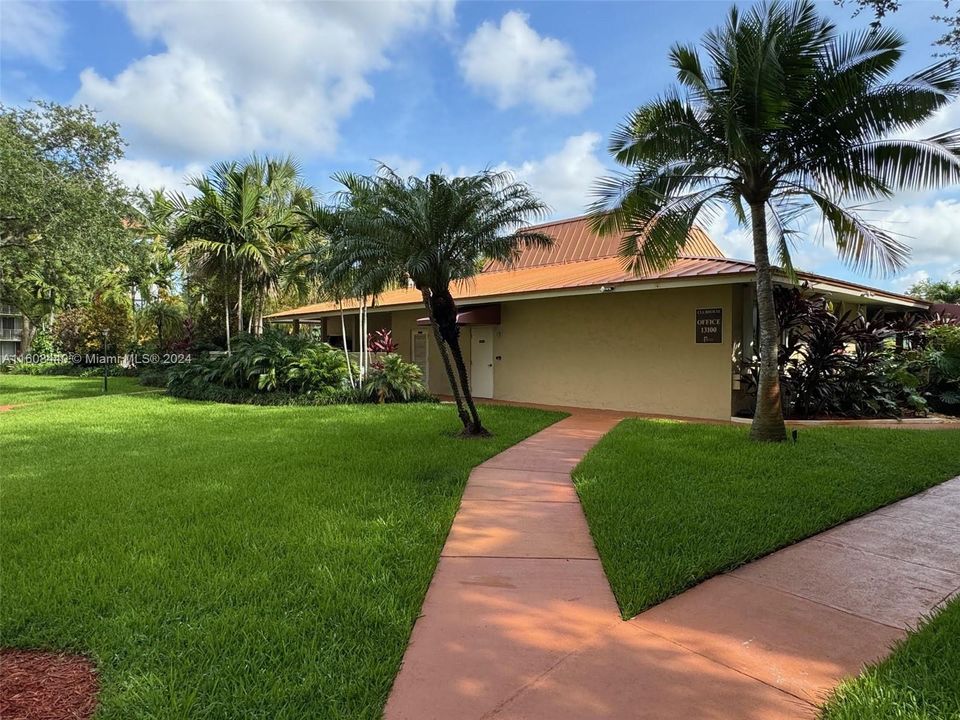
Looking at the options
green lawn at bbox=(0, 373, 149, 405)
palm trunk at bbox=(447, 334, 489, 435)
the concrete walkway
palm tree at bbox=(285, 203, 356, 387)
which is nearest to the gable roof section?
palm trunk at bbox=(447, 334, 489, 435)

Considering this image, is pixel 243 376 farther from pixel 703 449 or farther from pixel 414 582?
pixel 414 582

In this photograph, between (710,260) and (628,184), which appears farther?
(710,260)

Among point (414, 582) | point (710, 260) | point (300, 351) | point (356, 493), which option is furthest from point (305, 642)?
point (300, 351)

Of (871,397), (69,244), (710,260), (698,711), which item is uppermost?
(69,244)

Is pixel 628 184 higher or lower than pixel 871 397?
higher

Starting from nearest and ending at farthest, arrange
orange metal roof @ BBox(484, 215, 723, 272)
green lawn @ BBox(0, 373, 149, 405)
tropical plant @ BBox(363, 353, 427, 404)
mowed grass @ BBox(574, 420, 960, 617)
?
mowed grass @ BBox(574, 420, 960, 617), tropical plant @ BBox(363, 353, 427, 404), green lawn @ BBox(0, 373, 149, 405), orange metal roof @ BBox(484, 215, 723, 272)

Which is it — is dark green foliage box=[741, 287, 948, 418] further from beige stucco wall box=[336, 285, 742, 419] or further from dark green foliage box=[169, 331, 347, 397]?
dark green foliage box=[169, 331, 347, 397]

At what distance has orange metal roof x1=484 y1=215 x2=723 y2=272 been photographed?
1742 cm

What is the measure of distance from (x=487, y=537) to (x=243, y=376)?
12.5m

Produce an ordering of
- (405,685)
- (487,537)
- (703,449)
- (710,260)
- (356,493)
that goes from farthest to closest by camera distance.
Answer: (710,260) → (703,449) → (356,493) → (487,537) → (405,685)

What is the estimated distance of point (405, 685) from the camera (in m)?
2.66

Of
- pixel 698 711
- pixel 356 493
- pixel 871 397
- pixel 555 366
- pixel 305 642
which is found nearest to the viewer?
pixel 698 711

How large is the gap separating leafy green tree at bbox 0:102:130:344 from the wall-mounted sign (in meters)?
16.3

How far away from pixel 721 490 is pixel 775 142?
534 cm
